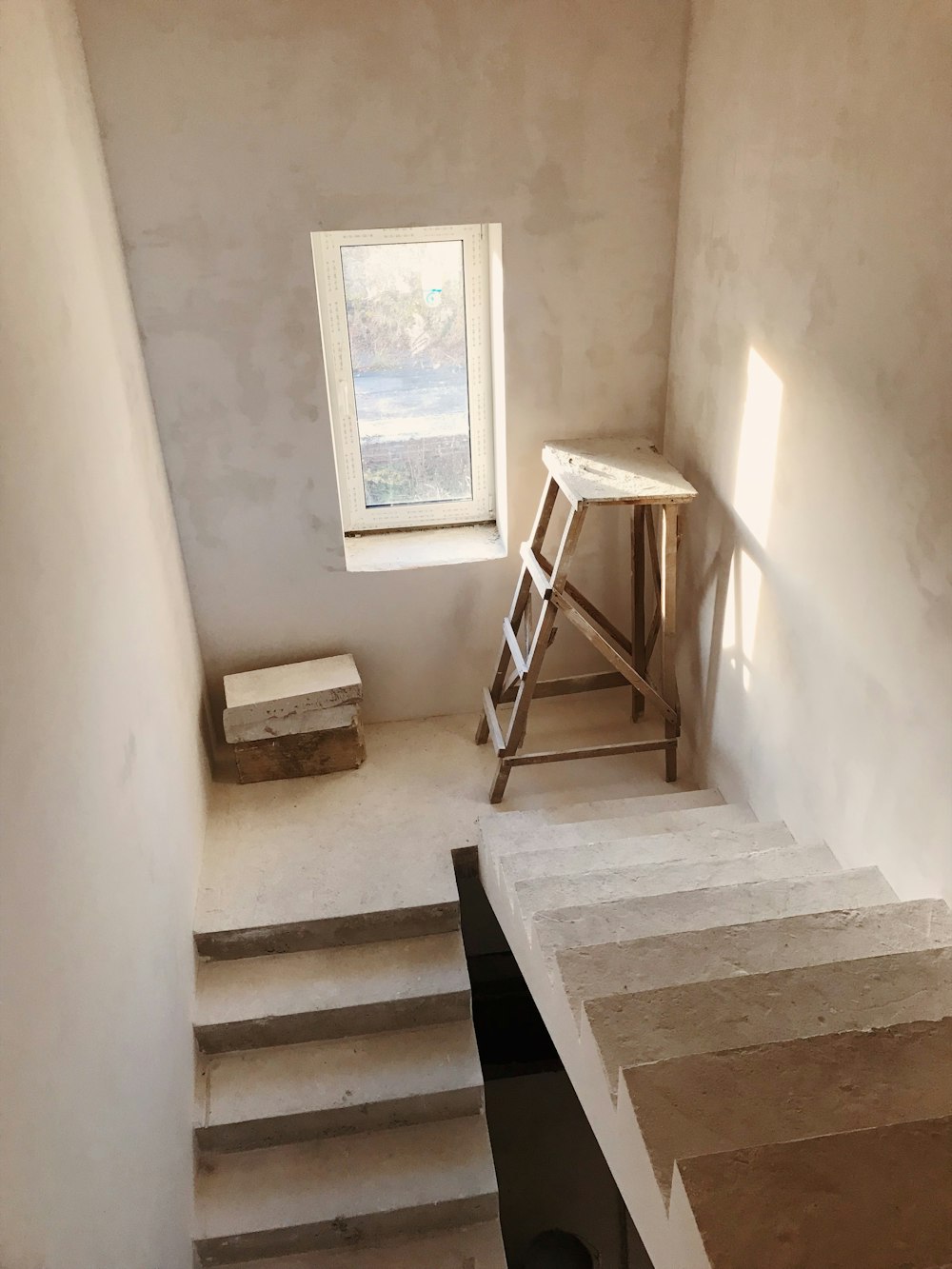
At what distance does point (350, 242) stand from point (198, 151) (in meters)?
0.64

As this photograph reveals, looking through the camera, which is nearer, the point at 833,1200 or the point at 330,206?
the point at 833,1200

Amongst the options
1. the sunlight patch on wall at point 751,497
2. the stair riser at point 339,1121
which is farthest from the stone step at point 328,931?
the sunlight patch on wall at point 751,497

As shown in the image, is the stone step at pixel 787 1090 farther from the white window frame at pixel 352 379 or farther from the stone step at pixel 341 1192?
the white window frame at pixel 352 379

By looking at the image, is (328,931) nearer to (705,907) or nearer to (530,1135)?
(705,907)

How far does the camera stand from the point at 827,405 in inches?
102

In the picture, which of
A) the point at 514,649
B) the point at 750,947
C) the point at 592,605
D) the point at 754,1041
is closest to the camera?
the point at 754,1041

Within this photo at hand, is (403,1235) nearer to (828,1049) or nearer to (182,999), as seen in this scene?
(182,999)

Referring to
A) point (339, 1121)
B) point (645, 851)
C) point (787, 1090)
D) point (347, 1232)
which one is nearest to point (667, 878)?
point (645, 851)

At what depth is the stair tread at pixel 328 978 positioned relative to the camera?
321 cm

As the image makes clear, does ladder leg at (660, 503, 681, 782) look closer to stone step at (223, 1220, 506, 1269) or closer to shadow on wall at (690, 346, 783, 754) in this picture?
shadow on wall at (690, 346, 783, 754)

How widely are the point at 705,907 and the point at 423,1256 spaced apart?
1.50 meters

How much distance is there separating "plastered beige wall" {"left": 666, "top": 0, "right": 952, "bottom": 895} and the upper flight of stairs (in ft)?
1.14

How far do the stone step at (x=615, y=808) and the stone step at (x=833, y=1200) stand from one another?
218cm

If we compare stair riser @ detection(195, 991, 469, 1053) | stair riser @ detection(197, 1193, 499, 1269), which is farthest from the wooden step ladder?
stair riser @ detection(197, 1193, 499, 1269)
